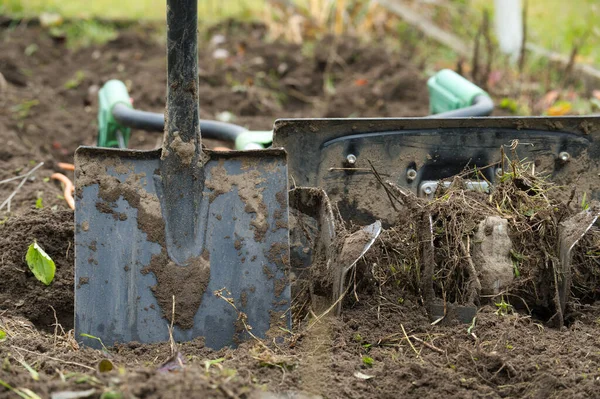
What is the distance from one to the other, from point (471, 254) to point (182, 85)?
3.05 feet

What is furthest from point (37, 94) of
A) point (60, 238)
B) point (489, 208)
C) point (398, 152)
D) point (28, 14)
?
point (489, 208)

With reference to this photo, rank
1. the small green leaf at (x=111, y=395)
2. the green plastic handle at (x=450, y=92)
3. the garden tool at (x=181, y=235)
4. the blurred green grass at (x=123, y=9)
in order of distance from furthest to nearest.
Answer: the blurred green grass at (x=123, y=9) → the green plastic handle at (x=450, y=92) → the garden tool at (x=181, y=235) → the small green leaf at (x=111, y=395)

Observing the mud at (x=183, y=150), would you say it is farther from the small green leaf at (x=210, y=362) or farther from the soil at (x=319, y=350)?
the small green leaf at (x=210, y=362)

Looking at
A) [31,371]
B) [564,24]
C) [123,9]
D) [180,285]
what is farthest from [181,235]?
[123,9]

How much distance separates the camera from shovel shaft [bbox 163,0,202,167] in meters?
2.21

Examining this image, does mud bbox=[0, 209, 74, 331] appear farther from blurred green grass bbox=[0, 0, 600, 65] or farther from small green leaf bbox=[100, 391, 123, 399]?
blurred green grass bbox=[0, 0, 600, 65]

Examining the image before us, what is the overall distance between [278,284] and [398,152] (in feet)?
2.12

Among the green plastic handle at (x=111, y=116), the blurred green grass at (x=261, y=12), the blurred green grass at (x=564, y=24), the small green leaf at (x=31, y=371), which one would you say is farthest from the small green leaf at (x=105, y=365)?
the blurred green grass at (x=261, y=12)

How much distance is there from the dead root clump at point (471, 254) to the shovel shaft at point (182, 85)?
0.60 metres

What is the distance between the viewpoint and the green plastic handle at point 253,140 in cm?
279

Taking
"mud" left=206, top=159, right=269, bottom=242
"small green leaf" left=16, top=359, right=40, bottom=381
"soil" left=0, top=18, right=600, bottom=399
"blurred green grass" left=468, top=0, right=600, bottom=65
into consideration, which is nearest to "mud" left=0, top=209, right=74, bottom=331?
"soil" left=0, top=18, right=600, bottom=399

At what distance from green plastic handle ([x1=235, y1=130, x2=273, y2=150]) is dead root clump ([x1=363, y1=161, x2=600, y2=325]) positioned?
0.69 metres

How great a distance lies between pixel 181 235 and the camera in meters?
2.20

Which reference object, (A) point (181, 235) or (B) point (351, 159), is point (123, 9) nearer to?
(B) point (351, 159)
